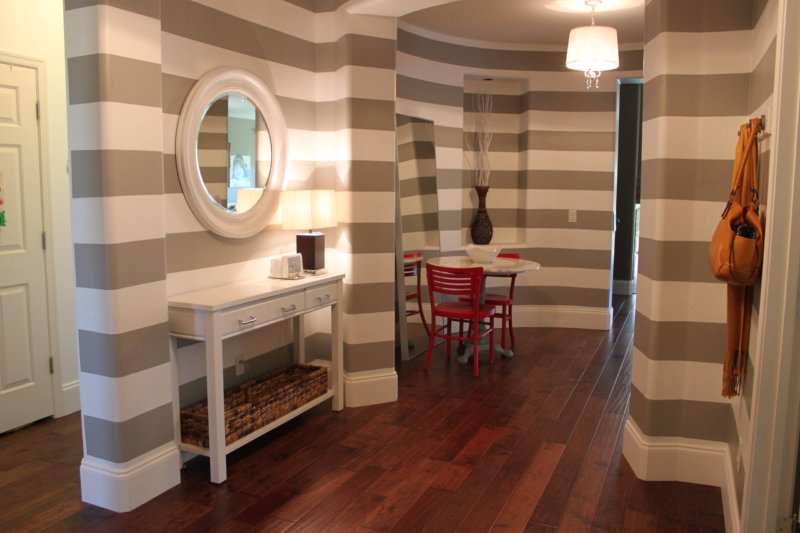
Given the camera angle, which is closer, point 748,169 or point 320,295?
point 748,169

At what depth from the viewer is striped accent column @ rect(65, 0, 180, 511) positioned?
2566mm

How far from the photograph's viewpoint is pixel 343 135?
3.91 metres

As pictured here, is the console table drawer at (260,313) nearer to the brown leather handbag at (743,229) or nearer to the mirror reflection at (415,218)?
the mirror reflection at (415,218)

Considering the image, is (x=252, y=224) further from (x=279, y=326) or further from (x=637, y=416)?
(x=637, y=416)

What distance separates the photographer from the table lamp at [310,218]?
3.64 metres

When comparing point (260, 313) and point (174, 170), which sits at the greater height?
point (174, 170)

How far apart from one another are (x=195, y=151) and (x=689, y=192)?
92.0 inches

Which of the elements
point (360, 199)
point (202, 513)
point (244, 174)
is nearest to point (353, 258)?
point (360, 199)

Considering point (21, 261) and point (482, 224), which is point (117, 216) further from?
point (482, 224)

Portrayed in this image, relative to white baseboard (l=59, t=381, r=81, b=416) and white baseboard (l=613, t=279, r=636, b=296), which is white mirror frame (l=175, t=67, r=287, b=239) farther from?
white baseboard (l=613, t=279, r=636, b=296)

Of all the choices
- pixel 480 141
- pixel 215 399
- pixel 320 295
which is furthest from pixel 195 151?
pixel 480 141

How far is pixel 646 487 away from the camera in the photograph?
9.70 ft

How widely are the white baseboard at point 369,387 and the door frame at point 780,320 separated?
2355 mm

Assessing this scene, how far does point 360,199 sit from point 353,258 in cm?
37
